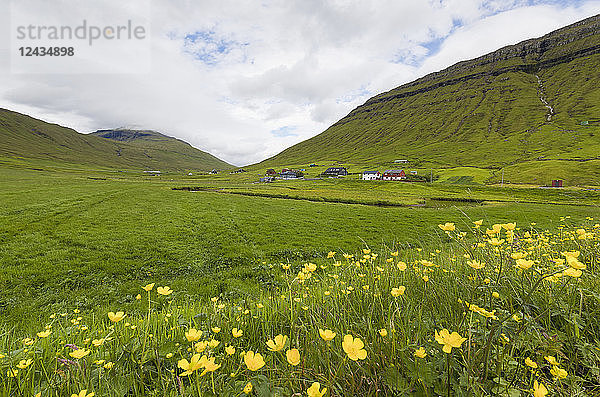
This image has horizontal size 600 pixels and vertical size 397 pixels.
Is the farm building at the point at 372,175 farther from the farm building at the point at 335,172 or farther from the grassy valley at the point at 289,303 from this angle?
the grassy valley at the point at 289,303

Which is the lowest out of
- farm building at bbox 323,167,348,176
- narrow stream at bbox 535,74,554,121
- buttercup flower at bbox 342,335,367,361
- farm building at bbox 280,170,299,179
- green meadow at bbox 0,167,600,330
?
green meadow at bbox 0,167,600,330

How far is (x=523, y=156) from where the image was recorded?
10719 centimetres

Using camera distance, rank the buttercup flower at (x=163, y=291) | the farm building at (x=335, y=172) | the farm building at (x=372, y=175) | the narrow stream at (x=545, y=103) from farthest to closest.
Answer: the narrow stream at (x=545, y=103), the farm building at (x=335, y=172), the farm building at (x=372, y=175), the buttercup flower at (x=163, y=291)

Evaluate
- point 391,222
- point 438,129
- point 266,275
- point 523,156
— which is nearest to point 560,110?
point 438,129

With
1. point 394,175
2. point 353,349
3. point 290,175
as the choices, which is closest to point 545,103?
point 394,175

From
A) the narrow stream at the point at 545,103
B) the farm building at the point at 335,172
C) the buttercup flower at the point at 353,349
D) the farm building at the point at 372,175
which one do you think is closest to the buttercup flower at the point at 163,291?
the buttercup flower at the point at 353,349

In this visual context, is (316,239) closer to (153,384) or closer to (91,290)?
(91,290)

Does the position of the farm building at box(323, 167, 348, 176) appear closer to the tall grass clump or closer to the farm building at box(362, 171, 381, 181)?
the farm building at box(362, 171, 381, 181)

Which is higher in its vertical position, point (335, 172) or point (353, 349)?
point (335, 172)

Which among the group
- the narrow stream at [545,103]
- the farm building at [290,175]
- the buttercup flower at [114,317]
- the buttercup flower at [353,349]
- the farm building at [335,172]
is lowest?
the buttercup flower at [114,317]

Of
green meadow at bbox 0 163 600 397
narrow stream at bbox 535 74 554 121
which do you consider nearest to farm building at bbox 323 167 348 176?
green meadow at bbox 0 163 600 397

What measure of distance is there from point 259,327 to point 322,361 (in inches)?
46.1

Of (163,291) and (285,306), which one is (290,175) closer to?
(285,306)

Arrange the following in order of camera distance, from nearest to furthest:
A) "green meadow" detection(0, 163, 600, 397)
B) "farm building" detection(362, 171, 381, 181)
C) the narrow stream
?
"green meadow" detection(0, 163, 600, 397)
"farm building" detection(362, 171, 381, 181)
the narrow stream
